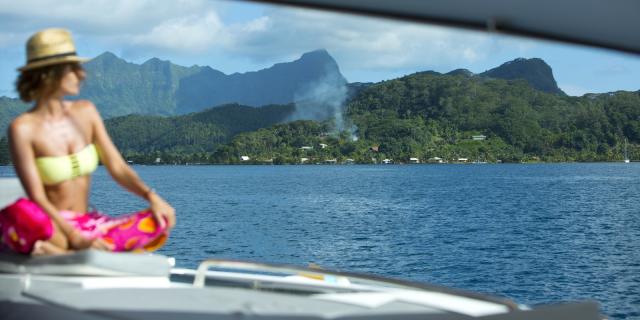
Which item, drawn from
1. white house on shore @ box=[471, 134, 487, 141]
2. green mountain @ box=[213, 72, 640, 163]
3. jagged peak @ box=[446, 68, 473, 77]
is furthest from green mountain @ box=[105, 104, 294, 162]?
jagged peak @ box=[446, 68, 473, 77]

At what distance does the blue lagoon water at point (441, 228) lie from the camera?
26297mm

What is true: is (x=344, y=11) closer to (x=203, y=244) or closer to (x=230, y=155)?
(x=203, y=244)

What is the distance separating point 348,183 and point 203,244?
A: 26284 millimetres

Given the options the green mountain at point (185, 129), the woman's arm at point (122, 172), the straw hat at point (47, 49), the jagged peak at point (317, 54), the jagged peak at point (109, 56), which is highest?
the jagged peak at point (317, 54)

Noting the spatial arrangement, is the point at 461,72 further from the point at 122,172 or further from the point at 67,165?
the point at 67,165

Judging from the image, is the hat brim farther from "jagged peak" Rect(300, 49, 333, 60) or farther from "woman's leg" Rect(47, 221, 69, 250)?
"jagged peak" Rect(300, 49, 333, 60)

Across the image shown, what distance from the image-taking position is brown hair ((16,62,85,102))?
3053 mm

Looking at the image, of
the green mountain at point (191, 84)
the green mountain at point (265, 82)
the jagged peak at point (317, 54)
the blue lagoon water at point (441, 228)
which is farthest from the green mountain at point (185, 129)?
the jagged peak at point (317, 54)

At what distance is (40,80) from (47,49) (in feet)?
0.38

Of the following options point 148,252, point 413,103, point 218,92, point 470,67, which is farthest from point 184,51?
point 148,252

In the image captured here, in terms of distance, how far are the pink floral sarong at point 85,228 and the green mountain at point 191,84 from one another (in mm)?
48582

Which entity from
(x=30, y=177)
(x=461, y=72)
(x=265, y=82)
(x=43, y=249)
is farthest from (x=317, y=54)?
(x=43, y=249)

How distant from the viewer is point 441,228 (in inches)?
1467

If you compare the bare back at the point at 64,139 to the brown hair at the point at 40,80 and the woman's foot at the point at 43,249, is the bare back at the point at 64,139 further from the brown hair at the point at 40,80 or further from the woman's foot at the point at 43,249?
the woman's foot at the point at 43,249
